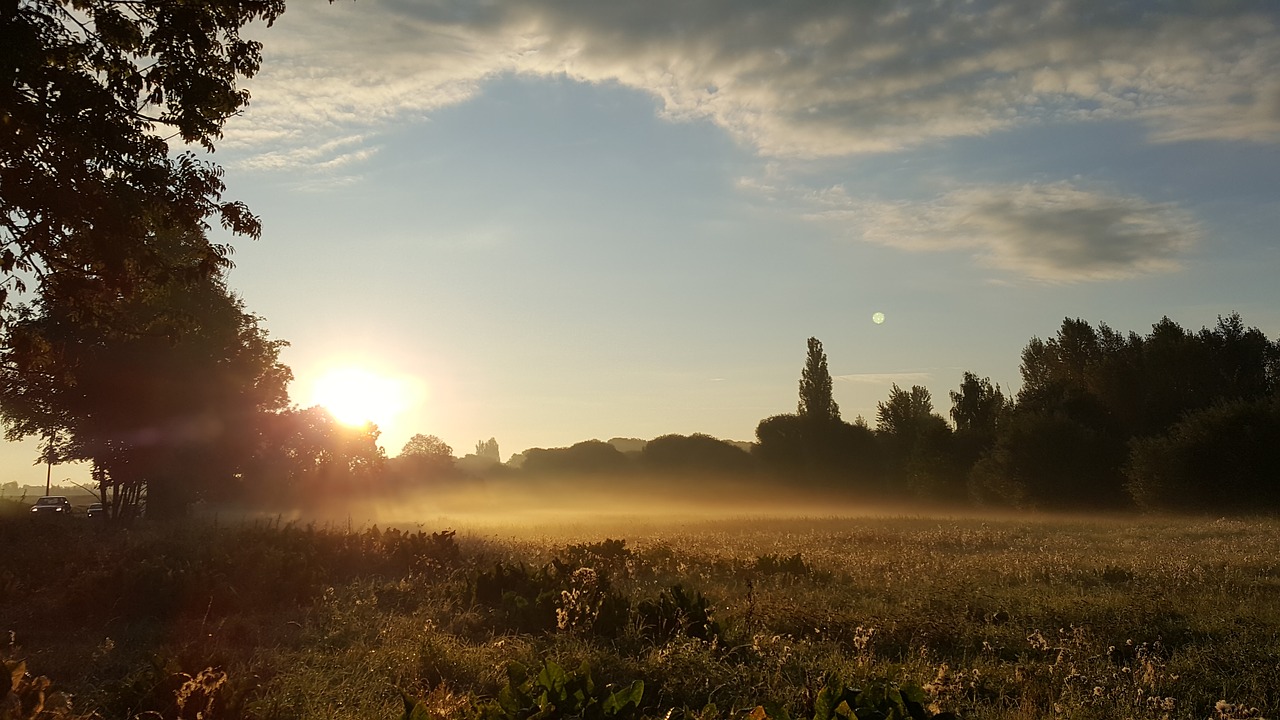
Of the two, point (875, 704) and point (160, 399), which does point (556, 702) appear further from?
point (160, 399)

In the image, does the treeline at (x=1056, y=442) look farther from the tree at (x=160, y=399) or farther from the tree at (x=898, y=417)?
the tree at (x=160, y=399)

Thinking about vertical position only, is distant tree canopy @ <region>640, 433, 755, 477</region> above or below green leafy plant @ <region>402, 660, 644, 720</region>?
above

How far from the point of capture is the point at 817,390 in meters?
81.5

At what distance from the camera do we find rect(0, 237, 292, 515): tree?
30906 millimetres

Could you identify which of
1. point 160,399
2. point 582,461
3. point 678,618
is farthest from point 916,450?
point 678,618

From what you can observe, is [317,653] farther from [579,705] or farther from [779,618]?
[779,618]

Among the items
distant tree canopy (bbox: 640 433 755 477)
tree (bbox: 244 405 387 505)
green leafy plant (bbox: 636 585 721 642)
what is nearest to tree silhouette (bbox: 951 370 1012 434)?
distant tree canopy (bbox: 640 433 755 477)

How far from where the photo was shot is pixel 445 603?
11.9m

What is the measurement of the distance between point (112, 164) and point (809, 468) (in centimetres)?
6832

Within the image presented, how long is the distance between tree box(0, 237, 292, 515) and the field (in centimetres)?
1501

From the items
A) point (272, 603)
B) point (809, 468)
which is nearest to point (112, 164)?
point (272, 603)

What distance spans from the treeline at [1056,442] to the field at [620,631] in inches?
1197

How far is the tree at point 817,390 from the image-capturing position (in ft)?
263

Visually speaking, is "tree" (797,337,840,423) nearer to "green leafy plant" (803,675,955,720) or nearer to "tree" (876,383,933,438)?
"tree" (876,383,933,438)
